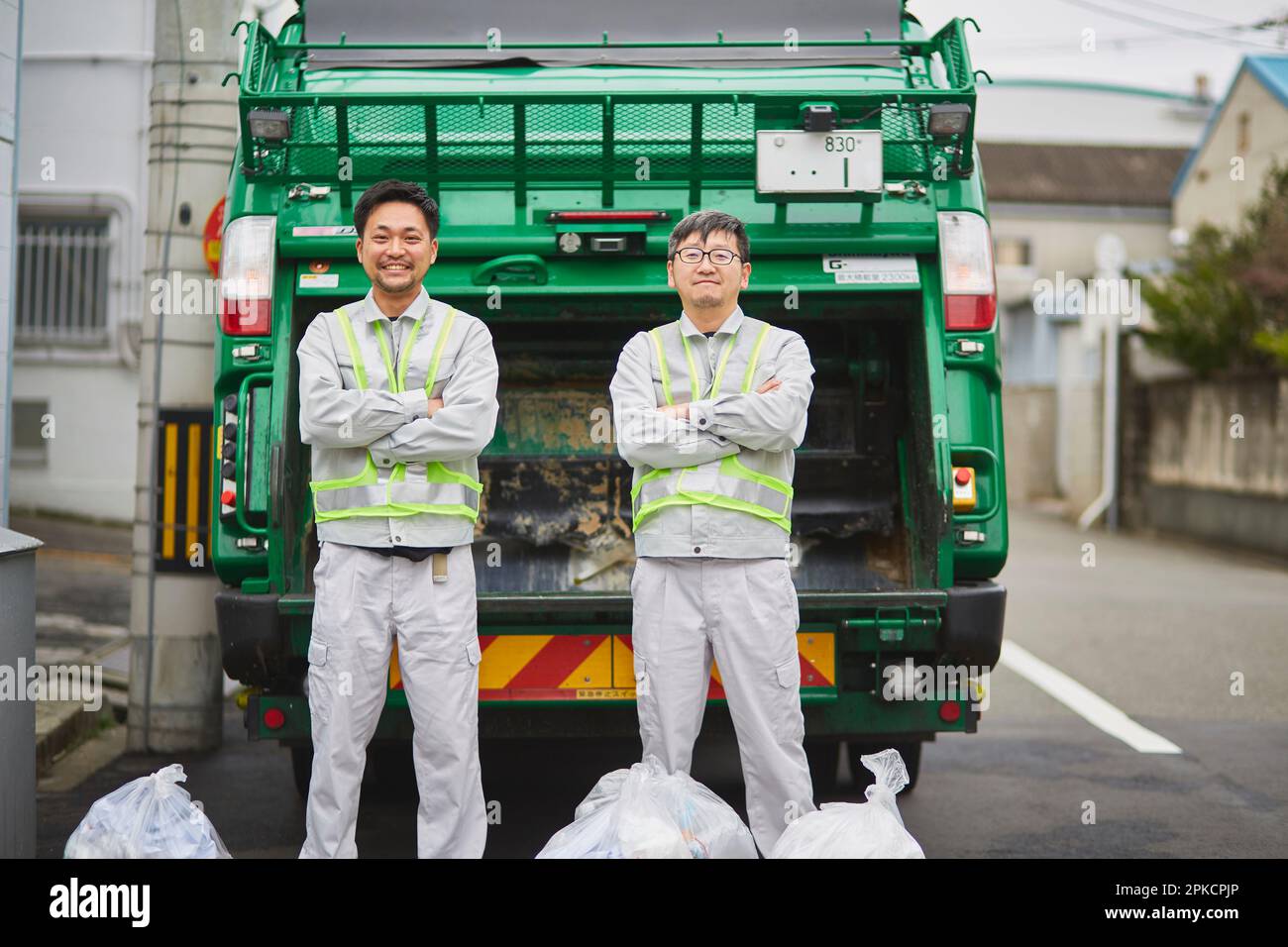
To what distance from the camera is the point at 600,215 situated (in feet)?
15.7

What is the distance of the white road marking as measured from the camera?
23.4ft

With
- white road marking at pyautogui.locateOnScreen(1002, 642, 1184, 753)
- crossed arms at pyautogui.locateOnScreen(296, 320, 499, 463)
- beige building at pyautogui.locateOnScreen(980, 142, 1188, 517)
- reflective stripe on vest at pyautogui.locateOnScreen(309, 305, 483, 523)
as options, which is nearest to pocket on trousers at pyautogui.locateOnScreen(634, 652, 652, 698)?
reflective stripe on vest at pyautogui.locateOnScreen(309, 305, 483, 523)

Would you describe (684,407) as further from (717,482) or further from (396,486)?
(396,486)

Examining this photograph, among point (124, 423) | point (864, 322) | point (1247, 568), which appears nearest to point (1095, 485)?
point (1247, 568)

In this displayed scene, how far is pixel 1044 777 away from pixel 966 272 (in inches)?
102

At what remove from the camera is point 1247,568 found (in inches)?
584

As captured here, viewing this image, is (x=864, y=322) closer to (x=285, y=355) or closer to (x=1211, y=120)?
(x=285, y=355)

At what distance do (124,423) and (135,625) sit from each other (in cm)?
801

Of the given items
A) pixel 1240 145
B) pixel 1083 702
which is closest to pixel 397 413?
pixel 1083 702

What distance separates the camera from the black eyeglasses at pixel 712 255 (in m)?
4.20

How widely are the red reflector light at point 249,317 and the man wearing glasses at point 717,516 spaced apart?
3.83 feet

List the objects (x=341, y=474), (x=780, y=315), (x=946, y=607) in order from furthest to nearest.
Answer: (x=780, y=315), (x=946, y=607), (x=341, y=474)


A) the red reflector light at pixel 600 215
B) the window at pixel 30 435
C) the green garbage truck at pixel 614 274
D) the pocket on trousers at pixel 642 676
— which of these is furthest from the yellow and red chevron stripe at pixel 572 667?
the window at pixel 30 435

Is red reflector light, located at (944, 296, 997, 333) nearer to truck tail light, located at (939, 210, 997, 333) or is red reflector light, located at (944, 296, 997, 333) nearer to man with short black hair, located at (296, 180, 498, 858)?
truck tail light, located at (939, 210, 997, 333)
